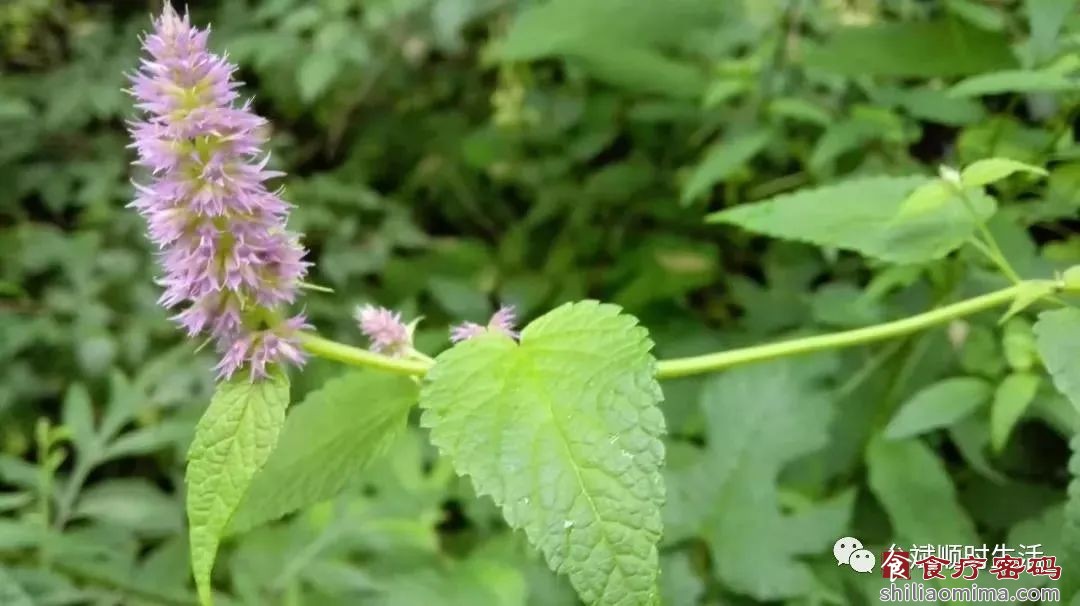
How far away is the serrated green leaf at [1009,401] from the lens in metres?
0.72

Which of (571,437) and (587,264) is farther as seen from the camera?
(587,264)

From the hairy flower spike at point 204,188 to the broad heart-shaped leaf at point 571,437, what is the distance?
103 millimetres

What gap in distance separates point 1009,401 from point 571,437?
15.8 inches

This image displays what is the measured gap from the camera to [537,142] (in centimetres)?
153

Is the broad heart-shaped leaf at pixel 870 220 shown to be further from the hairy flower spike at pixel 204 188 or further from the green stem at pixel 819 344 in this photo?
the hairy flower spike at pixel 204 188

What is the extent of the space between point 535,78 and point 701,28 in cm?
53

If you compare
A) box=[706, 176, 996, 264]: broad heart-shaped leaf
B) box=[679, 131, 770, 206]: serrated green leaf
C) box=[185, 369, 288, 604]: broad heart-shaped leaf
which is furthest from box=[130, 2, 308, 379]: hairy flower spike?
box=[679, 131, 770, 206]: serrated green leaf

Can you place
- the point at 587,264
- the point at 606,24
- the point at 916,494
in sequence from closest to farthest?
the point at 916,494 < the point at 606,24 < the point at 587,264

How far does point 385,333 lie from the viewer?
57 cm

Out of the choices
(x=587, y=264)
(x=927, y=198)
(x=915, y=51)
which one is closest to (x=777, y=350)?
(x=927, y=198)

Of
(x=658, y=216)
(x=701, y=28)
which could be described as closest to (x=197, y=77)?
(x=701, y=28)

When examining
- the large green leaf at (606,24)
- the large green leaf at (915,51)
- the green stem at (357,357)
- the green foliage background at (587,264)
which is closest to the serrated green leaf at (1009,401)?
the green foliage background at (587,264)

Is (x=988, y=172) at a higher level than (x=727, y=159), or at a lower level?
higher

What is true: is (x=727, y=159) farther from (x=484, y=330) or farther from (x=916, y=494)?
(x=484, y=330)
